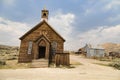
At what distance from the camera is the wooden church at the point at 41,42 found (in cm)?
2747

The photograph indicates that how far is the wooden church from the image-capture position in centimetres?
2747

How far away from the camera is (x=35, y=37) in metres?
28.8

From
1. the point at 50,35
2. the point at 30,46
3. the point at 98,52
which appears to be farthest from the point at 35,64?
the point at 98,52

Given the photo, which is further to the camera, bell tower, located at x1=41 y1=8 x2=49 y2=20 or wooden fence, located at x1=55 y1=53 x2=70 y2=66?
bell tower, located at x1=41 y1=8 x2=49 y2=20

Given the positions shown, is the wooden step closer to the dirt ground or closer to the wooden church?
the wooden church

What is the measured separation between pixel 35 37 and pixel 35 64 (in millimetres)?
6448

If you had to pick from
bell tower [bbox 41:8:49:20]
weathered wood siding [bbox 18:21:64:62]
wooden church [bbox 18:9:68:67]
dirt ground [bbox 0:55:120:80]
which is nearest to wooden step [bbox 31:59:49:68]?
wooden church [bbox 18:9:68:67]

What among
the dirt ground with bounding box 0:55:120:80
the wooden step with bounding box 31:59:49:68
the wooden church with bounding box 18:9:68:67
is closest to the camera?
the dirt ground with bounding box 0:55:120:80

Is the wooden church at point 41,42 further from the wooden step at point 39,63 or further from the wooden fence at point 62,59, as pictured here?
the wooden fence at point 62,59

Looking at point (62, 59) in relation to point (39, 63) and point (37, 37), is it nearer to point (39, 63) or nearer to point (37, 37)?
point (39, 63)

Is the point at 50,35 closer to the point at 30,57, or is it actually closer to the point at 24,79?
the point at 30,57

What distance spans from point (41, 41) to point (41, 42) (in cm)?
19

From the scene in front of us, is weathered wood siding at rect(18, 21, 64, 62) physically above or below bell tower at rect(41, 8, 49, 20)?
below

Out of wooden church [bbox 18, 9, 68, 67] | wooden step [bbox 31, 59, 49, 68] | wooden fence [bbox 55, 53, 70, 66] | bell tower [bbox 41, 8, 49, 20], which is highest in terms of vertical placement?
bell tower [bbox 41, 8, 49, 20]
